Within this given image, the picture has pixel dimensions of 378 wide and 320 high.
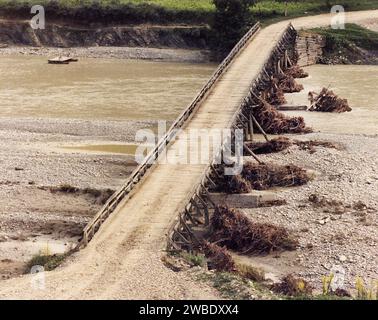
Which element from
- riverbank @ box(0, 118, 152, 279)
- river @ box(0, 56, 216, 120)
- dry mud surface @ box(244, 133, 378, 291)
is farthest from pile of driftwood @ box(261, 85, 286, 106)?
dry mud surface @ box(244, 133, 378, 291)

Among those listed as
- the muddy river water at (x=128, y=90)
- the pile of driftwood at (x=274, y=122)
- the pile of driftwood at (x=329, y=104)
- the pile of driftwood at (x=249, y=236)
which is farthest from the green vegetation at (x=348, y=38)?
the pile of driftwood at (x=249, y=236)

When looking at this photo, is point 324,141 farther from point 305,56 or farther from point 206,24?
point 206,24

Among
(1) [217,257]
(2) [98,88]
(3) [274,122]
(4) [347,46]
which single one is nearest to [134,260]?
(1) [217,257]

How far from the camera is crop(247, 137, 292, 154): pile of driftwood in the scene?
3497cm

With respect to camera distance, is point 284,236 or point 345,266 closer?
point 345,266

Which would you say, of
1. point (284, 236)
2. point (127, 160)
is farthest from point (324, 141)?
point (284, 236)

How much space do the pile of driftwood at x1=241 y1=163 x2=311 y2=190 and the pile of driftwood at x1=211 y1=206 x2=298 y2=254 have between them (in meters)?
5.00

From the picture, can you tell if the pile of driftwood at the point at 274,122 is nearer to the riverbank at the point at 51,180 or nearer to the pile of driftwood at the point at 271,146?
the pile of driftwood at the point at 271,146

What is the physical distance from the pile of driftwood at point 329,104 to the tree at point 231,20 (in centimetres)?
1767

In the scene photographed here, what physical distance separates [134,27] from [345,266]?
51961 mm

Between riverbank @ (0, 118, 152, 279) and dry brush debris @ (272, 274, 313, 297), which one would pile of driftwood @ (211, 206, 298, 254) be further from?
riverbank @ (0, 118, 152, 279)

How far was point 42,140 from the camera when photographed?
3869 cm

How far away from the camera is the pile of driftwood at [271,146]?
34969 mm
